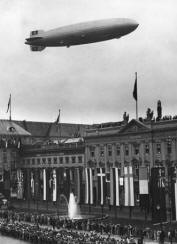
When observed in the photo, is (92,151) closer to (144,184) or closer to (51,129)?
(144,184)

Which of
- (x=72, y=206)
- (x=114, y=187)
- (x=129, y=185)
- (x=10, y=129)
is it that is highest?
(x=10, y=129)

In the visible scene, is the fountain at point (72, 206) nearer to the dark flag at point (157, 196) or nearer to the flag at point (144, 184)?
the flag at point (144, 184)

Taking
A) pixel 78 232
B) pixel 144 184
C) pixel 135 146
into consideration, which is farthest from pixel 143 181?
pixel 135 146

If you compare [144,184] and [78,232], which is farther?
[144,184]

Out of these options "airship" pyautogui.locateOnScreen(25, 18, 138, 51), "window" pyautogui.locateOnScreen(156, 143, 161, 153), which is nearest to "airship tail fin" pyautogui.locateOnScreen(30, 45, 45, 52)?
"airship" pyautogui.locateOnScreen(25, 18, 138, 51)

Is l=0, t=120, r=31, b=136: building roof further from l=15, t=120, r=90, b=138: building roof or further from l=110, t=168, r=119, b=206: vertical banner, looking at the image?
l=110, t=168, r=119, b=206: vertical banner

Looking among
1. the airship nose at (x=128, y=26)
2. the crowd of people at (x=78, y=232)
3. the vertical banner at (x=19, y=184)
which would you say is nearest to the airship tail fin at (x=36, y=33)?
the airship nose at (x=128, y=26)
